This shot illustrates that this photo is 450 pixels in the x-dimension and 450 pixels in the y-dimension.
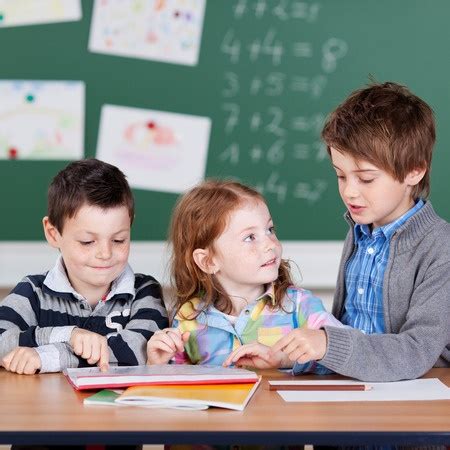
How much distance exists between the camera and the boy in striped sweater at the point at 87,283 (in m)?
2.20

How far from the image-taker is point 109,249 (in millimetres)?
2246

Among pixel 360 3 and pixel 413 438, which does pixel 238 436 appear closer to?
pixel 413 438

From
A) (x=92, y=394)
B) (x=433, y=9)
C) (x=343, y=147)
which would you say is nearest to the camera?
(x=92, y=394)

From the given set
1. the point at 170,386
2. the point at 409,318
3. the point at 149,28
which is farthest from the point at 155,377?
the point at 149,28

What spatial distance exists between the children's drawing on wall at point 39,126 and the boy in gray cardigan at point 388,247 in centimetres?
162

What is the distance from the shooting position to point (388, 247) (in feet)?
7.38

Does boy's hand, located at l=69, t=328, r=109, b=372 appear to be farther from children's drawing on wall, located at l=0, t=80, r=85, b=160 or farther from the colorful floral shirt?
children's drawing on wall, located at l=0, t=80, r=85, b=160

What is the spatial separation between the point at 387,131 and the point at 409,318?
43 centimetres

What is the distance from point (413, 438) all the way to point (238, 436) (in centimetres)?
28

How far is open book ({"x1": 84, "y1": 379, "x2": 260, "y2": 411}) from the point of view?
1714 millimetres

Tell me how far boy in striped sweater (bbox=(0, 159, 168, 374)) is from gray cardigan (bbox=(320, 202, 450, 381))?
1.58 feet

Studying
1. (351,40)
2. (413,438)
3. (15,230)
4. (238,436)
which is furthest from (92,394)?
(351,40)

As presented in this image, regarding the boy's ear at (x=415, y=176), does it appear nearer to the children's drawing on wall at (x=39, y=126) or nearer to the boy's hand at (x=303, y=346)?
the boy's hand at (x=303, y=346)

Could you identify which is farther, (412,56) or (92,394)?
(412,56)
